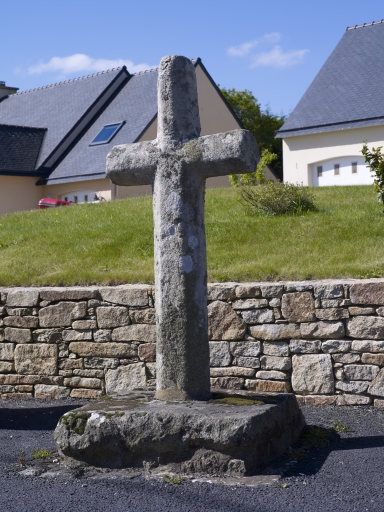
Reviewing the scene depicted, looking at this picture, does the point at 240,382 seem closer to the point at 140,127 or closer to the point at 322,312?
the point at 322,312

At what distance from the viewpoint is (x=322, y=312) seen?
6449 millimetres

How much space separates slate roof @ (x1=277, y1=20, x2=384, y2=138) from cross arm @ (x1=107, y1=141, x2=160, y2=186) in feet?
50.9

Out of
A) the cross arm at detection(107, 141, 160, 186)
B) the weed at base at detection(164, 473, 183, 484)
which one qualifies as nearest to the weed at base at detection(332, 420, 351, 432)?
the weed at base at detection(164, 473, 183, 484)

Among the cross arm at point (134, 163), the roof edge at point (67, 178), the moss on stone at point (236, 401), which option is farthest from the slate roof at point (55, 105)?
the moss on stone at point (236, 401)

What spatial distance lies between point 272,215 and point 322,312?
3474mm

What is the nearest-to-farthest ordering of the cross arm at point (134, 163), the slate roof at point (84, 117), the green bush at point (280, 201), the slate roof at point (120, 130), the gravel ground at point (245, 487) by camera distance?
the gravel ground at point (245, 487) < the cross arm at point (134, 163) < the green bush at point (280, 201) < the slate roof at point (120, 130) < the slate roof at point (84, 117)

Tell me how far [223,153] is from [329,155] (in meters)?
16.8

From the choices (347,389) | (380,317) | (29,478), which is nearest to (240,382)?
(347,389)

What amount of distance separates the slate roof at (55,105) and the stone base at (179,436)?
1980 cm

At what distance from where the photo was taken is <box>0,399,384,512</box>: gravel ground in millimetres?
4086

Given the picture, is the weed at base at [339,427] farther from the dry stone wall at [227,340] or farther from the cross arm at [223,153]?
the cross arm at [223,153]

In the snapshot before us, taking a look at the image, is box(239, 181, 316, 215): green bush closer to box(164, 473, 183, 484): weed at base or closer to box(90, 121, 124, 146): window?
box(164, 473, 183, 484): weed at base

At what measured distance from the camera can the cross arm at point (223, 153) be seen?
5062mm

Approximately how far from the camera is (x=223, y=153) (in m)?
5.09
